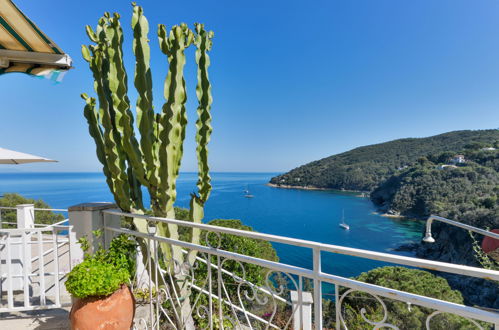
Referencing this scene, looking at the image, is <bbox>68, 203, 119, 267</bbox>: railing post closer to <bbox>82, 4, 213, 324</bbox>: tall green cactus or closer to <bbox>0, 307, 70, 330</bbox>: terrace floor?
<bbox>82, 4, 213, 324</bbox>: tall green cactus

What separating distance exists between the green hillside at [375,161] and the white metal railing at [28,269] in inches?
1993

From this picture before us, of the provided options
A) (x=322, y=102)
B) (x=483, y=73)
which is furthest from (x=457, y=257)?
(x=322, y=102)

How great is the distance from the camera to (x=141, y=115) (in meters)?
2.34

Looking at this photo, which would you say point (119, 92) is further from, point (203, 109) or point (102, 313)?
point (102, 313)

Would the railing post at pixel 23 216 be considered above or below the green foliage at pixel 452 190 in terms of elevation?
above

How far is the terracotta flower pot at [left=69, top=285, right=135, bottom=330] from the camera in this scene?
5.91 feet

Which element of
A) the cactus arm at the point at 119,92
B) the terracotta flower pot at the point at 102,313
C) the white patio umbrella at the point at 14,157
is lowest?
the terracotta flower pot at the point at 102,313

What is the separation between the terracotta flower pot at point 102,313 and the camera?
1.80 metres

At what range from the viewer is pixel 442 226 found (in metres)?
28.3

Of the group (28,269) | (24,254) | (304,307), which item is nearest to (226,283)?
(304,307)

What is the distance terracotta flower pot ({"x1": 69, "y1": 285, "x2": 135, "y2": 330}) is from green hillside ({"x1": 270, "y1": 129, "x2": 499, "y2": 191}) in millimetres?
50455

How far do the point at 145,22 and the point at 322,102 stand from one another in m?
41.6

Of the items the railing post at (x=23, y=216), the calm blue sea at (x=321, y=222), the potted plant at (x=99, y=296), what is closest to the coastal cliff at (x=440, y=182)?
the calm blue sea at (x=321, y=222)

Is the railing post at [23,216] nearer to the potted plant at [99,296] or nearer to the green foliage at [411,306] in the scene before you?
the potted plant at [99,296]
